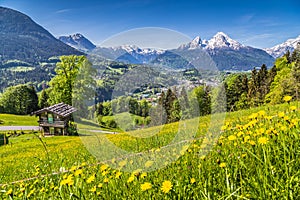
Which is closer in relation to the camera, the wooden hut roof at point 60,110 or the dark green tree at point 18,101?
the wooden hut roof at point 60,110

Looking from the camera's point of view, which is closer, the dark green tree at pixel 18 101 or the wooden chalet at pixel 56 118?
the wooden chalet at pixel 56 118

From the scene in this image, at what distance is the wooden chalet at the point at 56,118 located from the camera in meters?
44.3

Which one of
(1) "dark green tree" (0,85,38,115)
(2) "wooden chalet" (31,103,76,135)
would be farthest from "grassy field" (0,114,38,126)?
(1) "dark green tree" (0,85,38,115)

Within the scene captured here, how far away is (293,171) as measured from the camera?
198 centimetres

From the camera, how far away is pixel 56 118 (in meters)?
45.2

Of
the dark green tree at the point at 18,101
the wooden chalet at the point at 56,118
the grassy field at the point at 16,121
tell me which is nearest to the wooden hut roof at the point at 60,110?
the wooden chalet at the point at 56,118

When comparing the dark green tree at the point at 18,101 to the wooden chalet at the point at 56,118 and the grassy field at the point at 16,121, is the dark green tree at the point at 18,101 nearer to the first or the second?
the grassy field at the point at 16,121

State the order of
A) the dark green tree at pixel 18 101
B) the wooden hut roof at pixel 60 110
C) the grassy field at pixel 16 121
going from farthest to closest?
the dark green tree at pixel 18 101 → the grassy field at pixel 16 121 → the wooden hut roof at pixel 60 110

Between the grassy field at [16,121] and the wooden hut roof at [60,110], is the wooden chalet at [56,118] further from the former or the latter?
the grassy field at [16,121]

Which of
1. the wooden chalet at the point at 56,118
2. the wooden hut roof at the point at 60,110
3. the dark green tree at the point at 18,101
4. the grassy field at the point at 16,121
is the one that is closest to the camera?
the wooden hut roof at the point at 60,110

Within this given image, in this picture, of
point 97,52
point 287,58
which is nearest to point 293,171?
point 97,52

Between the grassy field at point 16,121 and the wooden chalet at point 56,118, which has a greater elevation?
the wooden chalet at point 56,118

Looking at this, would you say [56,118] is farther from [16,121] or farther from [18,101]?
[18,101]

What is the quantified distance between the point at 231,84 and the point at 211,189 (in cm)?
7260
